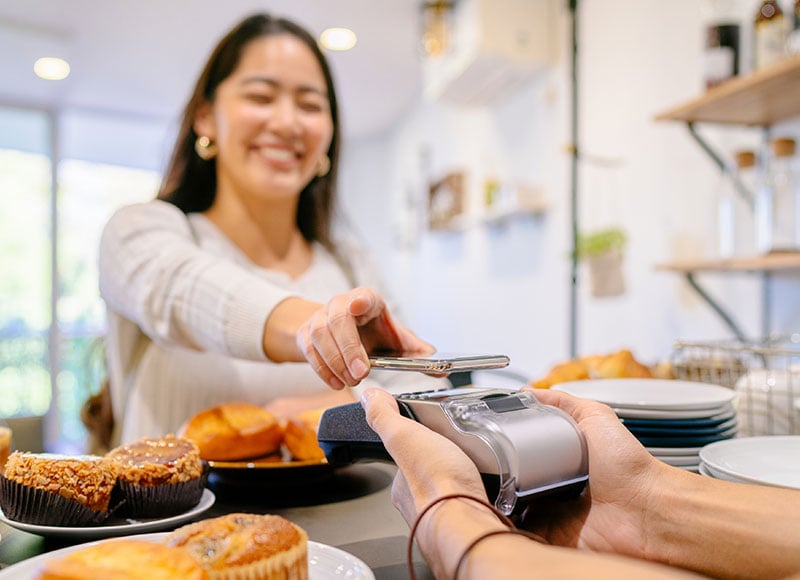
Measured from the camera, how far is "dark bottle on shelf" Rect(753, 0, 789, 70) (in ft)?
4.85

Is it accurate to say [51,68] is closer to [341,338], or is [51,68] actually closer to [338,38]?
[338,38]

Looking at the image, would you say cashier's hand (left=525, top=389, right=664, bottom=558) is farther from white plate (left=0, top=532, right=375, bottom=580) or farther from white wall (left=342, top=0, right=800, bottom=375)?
white wall (left=342, top=0, right=800, bottom=375)

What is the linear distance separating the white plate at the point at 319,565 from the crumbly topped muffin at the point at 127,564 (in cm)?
4

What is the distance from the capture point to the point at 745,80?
1.45 meters

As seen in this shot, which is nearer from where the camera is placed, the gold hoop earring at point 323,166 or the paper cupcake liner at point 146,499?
the paper cupcake liner at point 146,499

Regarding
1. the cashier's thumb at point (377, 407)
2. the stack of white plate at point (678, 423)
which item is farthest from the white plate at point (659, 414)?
the cashier's thumb at point (377, 407)

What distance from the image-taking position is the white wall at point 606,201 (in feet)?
6.64

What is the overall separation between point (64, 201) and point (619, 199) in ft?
14.7

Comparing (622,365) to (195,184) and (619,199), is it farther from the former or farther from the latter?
(619,199)

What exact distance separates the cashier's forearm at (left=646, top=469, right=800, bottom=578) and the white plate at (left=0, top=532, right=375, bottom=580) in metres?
0.24

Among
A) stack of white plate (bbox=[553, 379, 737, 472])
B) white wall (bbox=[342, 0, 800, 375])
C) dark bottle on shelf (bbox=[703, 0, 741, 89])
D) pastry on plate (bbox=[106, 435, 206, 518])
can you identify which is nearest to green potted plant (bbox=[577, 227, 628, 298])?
white wall (bbox=[342, 0, 800, 375])

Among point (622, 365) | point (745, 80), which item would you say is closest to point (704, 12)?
point (745, 80)

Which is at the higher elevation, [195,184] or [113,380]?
[195,184]

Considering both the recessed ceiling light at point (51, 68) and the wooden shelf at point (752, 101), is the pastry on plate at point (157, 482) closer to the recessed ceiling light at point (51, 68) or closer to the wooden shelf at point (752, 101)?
the wooden shelf at point (752, 101)
